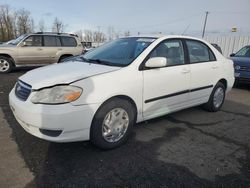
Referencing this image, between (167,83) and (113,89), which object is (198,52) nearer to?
(167,83)

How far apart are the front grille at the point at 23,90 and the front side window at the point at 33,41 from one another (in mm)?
7967

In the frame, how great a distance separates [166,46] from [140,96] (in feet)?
3.72

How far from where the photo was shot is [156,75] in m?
3.86

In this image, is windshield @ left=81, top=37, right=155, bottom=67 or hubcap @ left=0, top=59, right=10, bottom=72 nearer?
windshield @ left=81, top=37, right=155, bottom=67

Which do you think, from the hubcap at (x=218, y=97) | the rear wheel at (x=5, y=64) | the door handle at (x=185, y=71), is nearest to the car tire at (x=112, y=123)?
the door handle at (x=185, y=71)

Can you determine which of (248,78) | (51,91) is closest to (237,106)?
(248,78)

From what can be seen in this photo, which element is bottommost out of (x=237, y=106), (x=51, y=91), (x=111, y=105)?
(x=237, y=106)

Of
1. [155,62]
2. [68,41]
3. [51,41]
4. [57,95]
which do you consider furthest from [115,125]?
[68,41]

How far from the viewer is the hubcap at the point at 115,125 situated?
3392mm

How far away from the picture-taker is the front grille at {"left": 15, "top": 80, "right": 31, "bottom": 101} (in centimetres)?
322

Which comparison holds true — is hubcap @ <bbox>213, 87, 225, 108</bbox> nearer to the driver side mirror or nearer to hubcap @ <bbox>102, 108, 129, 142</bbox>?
the driver side mirror

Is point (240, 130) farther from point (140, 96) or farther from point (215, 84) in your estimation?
point (140, 96)

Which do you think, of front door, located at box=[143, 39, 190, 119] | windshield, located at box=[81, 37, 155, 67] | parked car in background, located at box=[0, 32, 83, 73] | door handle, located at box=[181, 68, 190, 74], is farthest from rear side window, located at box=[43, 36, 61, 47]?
door handle, located at box=[181, 68, 190, 74]

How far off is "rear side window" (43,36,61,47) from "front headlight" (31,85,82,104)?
8.92m
